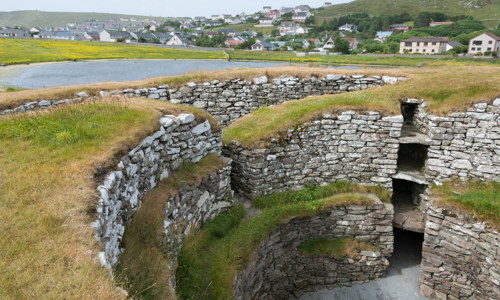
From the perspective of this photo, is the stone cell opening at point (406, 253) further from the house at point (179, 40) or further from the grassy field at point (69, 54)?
the house at point (179, 40)

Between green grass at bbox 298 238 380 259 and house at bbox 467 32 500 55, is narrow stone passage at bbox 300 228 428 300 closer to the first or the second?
green grass at bbox 298 238 380 259

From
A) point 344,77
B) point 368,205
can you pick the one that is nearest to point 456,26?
point 344,77

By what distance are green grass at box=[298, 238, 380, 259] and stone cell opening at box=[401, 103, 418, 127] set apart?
18.9 ft

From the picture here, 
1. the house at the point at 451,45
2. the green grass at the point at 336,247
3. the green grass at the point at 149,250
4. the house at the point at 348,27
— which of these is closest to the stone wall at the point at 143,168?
the green grass at the point at 149,250

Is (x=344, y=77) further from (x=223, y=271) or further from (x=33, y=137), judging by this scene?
(x=33, y=137)

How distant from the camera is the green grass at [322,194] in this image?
1167 cm

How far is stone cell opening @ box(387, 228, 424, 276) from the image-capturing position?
1259 cm

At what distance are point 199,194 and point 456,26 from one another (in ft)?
330

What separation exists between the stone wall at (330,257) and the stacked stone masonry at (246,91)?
21.5ft

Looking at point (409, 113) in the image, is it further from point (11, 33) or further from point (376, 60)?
point (11, 33)

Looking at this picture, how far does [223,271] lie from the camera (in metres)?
8.37

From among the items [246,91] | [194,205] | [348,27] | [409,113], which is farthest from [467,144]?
[348,27]

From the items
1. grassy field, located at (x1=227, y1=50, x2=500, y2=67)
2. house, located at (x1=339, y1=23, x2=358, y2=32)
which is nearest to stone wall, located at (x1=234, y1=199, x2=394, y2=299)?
grassy field, located at (x1=227, y1=50, x2=500, y2=67)

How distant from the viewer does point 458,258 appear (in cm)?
1096
